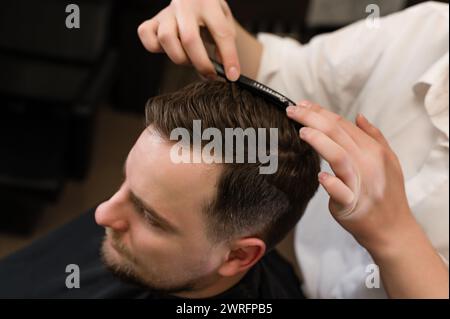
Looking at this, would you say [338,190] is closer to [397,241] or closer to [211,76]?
[397,241]

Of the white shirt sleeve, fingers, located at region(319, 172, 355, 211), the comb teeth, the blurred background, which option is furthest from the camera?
the blurred background

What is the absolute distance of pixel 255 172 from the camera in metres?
0.83

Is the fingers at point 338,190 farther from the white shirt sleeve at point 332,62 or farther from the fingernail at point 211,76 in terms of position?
the white shirt sleeve at point 332,62

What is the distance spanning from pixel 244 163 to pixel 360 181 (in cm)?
20

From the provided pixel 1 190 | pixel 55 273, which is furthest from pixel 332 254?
pixel 1 190

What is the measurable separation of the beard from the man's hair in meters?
0.13

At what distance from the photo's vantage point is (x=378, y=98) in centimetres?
108

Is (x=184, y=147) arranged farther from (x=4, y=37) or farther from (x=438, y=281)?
(x=4, y=37)

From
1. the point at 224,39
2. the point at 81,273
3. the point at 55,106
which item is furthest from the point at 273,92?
the point at 55,106

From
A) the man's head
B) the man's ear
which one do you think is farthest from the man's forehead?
the man's ear

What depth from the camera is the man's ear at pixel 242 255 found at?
90 cm

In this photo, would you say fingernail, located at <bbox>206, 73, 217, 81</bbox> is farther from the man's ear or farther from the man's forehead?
the man's ear

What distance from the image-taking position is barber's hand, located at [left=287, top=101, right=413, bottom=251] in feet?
2.19

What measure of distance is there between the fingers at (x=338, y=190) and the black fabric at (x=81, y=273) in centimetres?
44
